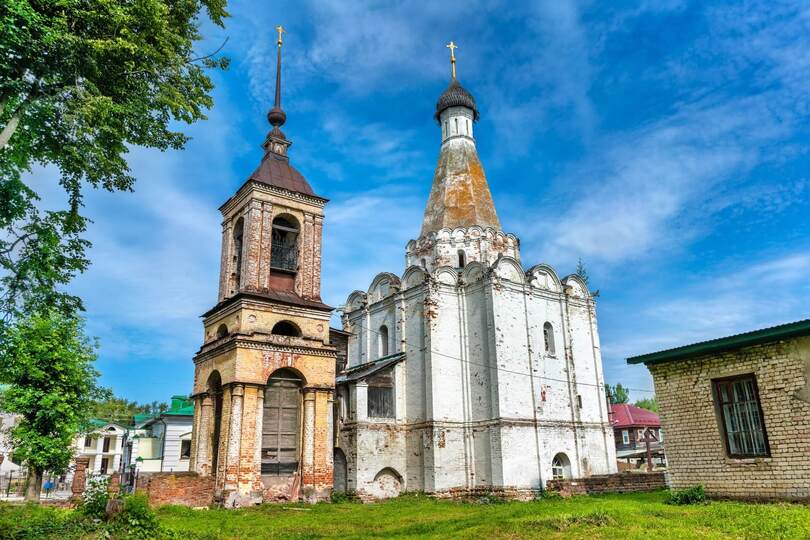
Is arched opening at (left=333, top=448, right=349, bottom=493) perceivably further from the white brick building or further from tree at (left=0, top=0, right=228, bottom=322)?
tree at (left=0, top=0, right=228, bottom=322)

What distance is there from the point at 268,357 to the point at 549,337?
13059 mm

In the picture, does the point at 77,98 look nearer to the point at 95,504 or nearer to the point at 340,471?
the point at 95,504

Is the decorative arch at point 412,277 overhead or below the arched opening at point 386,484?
overhead

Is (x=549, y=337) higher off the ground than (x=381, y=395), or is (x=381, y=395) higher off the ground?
(x=549, y=337)

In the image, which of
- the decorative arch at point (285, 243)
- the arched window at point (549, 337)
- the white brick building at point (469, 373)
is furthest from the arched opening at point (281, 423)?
the arched window at point (549, 337)

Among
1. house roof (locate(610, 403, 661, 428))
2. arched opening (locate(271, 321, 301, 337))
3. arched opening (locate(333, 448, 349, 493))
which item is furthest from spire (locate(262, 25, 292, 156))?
house roof (locate(610, 403, 661, 428))

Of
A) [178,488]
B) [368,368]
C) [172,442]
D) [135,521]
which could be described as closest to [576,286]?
[368,368]

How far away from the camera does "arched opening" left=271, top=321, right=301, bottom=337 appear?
22505 mm

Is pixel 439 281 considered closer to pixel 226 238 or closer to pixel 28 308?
pixel 226 238

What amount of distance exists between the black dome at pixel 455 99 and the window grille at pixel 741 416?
22.2m

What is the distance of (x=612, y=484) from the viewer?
2395 centimetres

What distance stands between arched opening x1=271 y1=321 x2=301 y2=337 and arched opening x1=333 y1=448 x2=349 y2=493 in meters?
5.38

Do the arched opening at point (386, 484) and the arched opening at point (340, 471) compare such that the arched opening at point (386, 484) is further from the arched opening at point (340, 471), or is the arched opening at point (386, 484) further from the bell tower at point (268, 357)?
the bell tower at point (268, 357)

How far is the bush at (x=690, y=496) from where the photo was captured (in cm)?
1427
